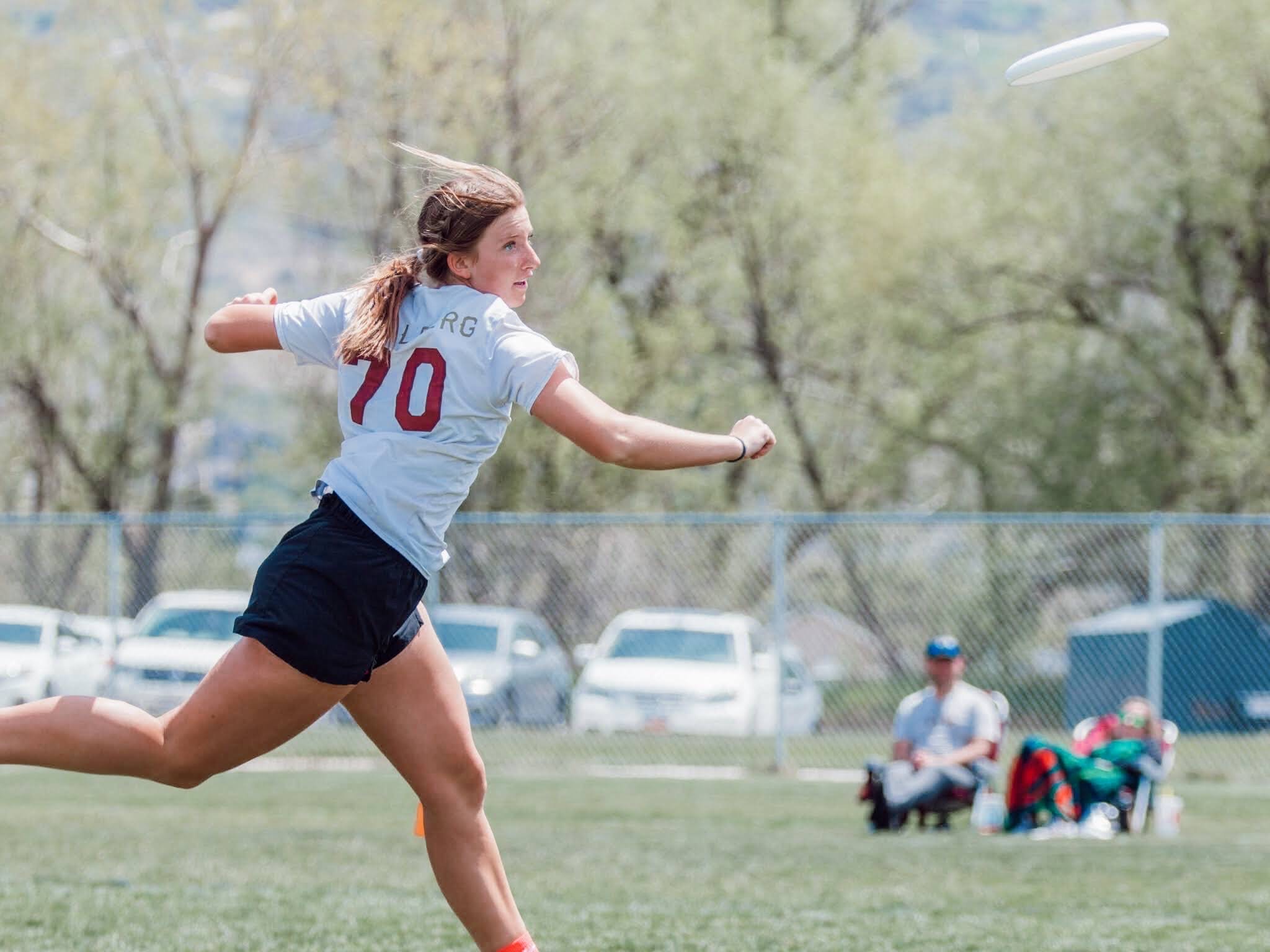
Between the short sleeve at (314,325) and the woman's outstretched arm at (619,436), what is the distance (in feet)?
1.80

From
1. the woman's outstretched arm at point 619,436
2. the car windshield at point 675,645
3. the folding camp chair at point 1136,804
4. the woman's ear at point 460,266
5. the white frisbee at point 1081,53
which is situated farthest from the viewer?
the car windshield at point 675,645

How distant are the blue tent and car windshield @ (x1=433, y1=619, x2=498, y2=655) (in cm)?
551

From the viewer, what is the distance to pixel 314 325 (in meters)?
3.69

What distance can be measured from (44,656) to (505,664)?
4121 mm

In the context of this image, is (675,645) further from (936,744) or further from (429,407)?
(429,407)

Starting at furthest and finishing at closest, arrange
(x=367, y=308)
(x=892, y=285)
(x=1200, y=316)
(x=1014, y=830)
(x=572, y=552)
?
(x=892, y=285) → (x=1200, y=316) → (x=572, y=552) → (x=1014, y=830) → (x=367, y=308)

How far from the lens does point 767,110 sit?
24.8 m

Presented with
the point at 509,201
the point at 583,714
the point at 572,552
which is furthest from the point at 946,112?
the point at 509,201

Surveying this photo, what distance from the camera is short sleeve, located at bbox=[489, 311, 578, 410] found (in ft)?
11.2

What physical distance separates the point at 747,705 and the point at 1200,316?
432 inches

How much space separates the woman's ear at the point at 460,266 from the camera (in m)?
3.67

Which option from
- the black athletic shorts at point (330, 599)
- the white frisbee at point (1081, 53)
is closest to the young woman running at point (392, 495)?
the black athletic shorts at point (330, 599)

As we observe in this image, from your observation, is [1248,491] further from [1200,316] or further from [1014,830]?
[1014,830]

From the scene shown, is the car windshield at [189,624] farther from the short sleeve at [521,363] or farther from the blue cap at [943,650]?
the short sleeve at [521,363]
